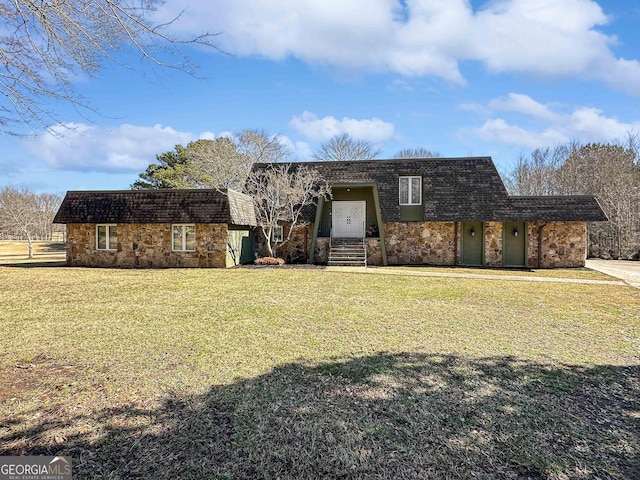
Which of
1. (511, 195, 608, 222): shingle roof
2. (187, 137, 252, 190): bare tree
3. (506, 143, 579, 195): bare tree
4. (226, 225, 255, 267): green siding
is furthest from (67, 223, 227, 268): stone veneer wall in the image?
(506, 143, 579, 195): bare tree

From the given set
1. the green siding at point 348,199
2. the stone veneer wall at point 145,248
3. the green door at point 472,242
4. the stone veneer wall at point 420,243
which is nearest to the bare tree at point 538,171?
the green door at point 472,242

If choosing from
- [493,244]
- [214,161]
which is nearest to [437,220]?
[493,244]

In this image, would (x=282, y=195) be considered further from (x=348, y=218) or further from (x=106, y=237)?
(x=106, y=237)

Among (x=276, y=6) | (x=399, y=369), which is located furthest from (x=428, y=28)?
(x=399, y=369)

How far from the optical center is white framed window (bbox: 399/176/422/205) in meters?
18.7

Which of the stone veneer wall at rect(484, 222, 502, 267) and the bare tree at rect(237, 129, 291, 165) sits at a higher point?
the bare tree at rect(237, 129, 291, 165)

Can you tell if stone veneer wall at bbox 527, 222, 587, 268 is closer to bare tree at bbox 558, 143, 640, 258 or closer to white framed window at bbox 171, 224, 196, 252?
bare tree at bbox 558, 143, 640, 258

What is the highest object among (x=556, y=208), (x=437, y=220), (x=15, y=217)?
(x=15, y=217)

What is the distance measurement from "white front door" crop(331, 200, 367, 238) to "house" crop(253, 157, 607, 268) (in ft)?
0.18

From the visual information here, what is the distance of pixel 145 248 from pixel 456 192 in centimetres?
1601

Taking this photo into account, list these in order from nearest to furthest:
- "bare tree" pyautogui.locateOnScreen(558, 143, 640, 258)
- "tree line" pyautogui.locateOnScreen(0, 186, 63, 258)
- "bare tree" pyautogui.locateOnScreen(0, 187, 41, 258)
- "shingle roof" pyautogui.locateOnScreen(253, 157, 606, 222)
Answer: "shingle roof" pyautogui.locateOnScreen(253, 157, 606, 222), "bare tree" pyautogui.locateOnScreen(558, 143, 640, 258), "bare tree" pyautogui.locateOnScreen(0, 187, 41, 258), "tree line" pyautogui.locateOnScreen(0, 186, 63, 258)

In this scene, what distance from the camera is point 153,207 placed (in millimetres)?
16609

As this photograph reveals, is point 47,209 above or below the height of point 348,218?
above

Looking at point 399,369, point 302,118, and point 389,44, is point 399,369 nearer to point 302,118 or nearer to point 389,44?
point 389,44
